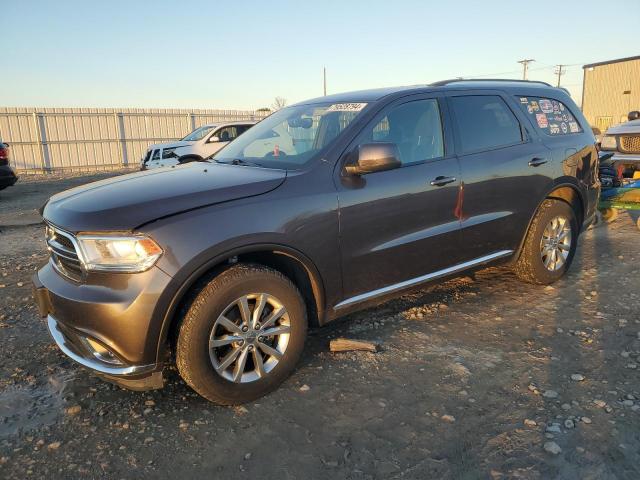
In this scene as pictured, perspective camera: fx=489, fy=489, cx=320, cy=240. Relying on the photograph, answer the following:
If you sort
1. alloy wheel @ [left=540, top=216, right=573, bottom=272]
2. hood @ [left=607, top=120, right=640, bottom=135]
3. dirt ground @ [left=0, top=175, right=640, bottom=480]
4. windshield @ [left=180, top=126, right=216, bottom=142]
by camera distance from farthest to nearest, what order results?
windshield @ [left=180, top=126, right=216, bottom=142]
hood @ [left=607, top=120, right=640, bottom=135]
alloy wheel @ [left=540, top=216, right=573, bottom=272]
dirt ground @ [left=0, top=175, right=640, bottom=480]

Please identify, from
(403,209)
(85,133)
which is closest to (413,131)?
(403,209)

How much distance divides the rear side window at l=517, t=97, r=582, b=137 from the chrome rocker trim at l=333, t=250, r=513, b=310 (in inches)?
48.9

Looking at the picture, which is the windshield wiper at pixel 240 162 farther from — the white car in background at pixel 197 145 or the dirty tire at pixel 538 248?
the white car in background at pixel 197 145

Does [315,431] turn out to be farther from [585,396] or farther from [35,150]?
[35,150]

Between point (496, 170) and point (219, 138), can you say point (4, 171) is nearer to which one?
point (219, 138)

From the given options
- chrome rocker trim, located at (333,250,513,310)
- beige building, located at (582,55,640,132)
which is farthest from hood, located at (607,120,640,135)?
beige building, located at (582,55,640,132)

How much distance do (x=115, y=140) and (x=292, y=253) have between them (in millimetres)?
22460

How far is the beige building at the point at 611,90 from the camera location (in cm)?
2498

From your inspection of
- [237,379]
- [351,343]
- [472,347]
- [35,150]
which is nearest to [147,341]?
[237,379]

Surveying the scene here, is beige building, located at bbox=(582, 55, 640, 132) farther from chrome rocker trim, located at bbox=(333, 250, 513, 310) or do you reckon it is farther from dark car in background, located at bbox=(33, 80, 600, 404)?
chrome rocker trim, located at bbox=(333, 250, 513, 310)

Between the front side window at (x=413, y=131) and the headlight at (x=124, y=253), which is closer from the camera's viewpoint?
the headlight at (x=124, y=253)

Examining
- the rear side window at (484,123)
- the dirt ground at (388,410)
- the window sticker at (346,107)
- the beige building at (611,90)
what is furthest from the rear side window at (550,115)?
the beige building at (611,90)

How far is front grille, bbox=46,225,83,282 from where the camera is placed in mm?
2652

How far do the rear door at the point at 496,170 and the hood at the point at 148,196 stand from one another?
1.61m
